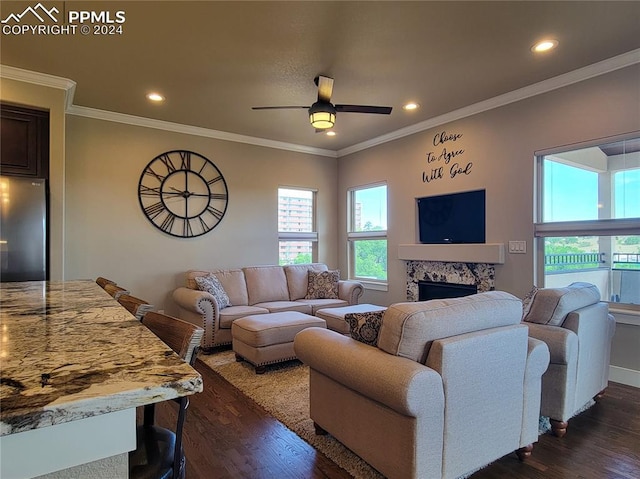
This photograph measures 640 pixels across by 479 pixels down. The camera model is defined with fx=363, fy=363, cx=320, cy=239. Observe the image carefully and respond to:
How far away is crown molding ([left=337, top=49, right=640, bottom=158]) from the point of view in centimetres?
315

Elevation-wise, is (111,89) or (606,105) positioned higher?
(111,89)

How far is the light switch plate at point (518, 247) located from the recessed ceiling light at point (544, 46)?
1.85 m

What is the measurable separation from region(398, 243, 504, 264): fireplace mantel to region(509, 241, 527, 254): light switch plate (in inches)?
3.6

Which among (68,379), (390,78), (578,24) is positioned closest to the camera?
(68,379)

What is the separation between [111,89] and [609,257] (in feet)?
17.0

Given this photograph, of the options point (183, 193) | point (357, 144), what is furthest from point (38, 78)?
point (357, 144)

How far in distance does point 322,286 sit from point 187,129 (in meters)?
2.90

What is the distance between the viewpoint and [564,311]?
2.36 meters

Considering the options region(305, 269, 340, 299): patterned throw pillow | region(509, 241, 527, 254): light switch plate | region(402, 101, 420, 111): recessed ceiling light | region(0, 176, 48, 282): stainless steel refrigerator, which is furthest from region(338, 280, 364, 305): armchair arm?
region(0, 176, 48, 282): stainless steel refrigerator

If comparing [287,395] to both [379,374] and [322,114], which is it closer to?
[379,374]

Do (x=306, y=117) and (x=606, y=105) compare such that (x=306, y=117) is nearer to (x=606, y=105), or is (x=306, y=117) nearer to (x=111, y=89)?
(x=111, y=89)

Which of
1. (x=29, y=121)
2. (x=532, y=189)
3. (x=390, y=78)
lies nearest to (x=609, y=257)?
(x=532, y=189)

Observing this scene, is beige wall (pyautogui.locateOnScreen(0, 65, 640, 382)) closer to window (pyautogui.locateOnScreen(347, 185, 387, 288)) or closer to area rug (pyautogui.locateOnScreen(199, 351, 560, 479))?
window (pyautogui.locateOnScreen(347, 185, 387, 288))

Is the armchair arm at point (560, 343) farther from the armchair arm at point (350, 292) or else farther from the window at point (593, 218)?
the armchair arm at point (350, 292)
